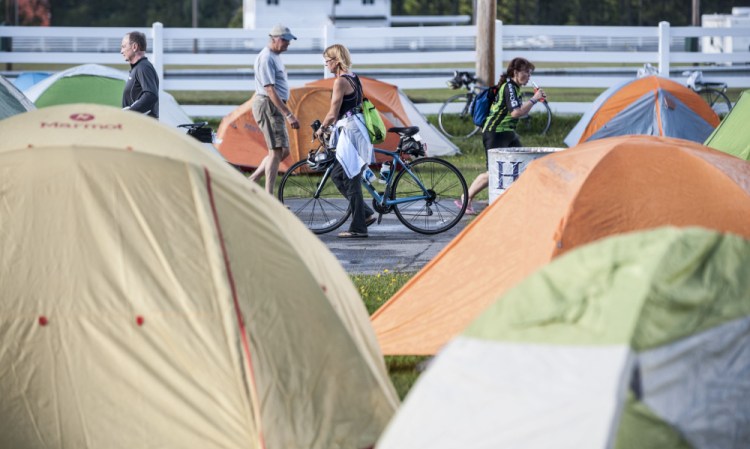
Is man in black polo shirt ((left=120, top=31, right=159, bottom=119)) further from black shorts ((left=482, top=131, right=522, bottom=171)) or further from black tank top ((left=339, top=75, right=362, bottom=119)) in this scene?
black shorts ((left=482, top=131, right=522, bottom=171))

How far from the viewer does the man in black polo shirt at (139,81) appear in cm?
1065

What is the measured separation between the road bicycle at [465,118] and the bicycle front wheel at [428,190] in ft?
23.5

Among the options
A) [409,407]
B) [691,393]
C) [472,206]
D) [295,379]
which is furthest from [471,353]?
[472,206]

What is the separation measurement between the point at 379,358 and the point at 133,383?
1.10m

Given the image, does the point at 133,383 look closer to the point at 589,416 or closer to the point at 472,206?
the point at 589,416

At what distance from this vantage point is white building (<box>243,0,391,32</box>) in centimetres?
6109

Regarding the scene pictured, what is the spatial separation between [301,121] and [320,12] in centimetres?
4979

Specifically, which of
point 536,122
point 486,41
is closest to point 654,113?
point 486,41

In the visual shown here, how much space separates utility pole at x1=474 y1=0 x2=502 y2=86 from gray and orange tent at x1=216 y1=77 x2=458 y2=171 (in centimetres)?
239

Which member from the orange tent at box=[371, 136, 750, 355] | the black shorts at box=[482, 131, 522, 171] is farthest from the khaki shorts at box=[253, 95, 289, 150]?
the orange tent at box=[371, 136, 750, 355]

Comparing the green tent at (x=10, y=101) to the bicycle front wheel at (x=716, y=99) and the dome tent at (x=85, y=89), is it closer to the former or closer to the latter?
the dome tent at (x=85, y=89)

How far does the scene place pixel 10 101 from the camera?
36.2ft

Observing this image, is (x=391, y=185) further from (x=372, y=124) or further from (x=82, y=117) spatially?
(x=82, y=117)

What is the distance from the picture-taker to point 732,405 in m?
4.56
